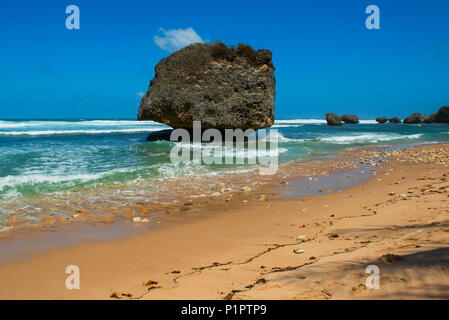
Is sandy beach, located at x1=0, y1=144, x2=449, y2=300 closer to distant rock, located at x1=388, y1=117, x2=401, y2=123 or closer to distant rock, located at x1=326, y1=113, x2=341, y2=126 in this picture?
distant rock, located at x1=326, y1=113, x2=341, y2=126

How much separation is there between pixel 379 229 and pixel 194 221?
2.64 metres

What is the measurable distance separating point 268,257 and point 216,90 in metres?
14.7

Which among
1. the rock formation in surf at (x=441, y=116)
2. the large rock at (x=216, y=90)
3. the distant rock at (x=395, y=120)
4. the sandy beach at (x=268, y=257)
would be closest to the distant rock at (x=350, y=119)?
the rock formation in surf at (x=441, y=116)

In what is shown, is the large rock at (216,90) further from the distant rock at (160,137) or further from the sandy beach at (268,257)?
the sandy beach at (268,257)

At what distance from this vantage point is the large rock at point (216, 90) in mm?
16953

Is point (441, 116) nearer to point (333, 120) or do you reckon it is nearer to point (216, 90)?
point (333, 120)

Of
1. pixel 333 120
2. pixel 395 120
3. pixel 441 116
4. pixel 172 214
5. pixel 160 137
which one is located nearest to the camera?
pixel 172 214

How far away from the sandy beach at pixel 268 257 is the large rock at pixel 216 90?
467 inches

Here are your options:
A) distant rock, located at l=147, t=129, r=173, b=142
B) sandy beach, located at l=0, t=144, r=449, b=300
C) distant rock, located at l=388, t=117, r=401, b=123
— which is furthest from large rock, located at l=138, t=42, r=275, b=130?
distant rock, located at l=388, t=117, r=401, b=123

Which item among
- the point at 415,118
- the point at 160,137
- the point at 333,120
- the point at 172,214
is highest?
the point at 415,118

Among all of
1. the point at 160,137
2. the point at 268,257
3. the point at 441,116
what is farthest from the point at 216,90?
the point at 441,116

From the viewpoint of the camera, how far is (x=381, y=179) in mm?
7785

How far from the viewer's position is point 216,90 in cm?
1702

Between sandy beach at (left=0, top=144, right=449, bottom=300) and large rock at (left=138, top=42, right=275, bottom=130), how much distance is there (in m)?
11.9
